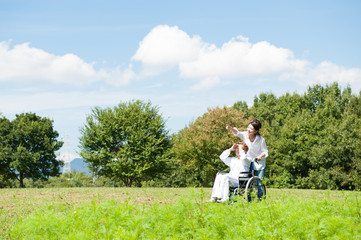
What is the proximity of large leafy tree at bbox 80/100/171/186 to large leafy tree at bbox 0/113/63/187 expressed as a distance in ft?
44.5

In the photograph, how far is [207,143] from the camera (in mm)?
33781

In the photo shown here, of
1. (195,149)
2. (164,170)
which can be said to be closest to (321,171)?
(195,149)

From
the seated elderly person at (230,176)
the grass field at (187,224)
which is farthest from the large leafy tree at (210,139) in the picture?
the grass field at (187,224)

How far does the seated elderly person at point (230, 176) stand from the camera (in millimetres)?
8633

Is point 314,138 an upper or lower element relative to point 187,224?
upper

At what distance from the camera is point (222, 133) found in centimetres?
3450

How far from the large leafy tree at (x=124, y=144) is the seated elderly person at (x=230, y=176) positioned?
19.7 m

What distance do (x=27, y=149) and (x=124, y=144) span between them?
17.5m

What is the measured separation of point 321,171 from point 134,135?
69.6 ft

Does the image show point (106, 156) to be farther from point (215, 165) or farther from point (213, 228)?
point (213, 228)

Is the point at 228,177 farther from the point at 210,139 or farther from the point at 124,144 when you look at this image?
the point at 210,139

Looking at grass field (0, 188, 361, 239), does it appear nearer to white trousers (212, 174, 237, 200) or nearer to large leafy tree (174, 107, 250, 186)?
white trousers (212, 174, 237, 200)

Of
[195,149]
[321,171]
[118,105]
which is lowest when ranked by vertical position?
[321,171]

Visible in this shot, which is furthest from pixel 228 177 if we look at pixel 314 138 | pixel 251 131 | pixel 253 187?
pixel 314 138
